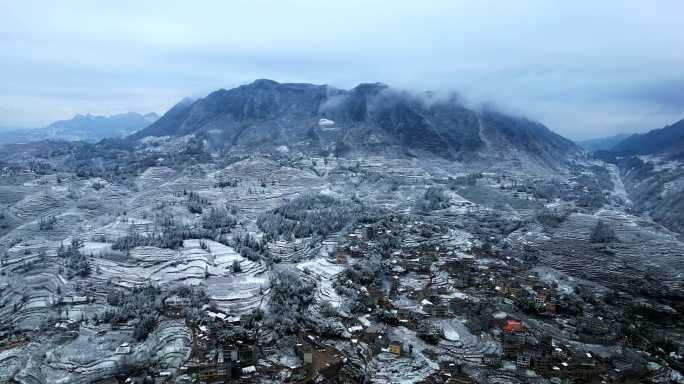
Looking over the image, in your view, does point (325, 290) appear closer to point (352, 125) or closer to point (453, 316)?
point (453, 316)

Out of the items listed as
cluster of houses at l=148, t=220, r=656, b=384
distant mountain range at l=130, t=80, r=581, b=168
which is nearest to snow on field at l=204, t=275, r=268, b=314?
cluster of houses at l=148, t=220, r=656, b=384

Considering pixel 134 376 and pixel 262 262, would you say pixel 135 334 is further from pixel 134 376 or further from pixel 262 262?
pixel 262 262

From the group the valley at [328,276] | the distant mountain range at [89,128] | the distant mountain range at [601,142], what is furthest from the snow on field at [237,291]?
the distant mountain range at [601,142]

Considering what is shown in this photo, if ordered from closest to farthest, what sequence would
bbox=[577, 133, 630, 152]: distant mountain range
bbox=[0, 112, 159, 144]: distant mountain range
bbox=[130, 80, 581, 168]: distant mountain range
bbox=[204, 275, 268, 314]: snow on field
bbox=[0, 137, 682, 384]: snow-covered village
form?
bbox=[0, 137, 682, 384]: snow-covered village, bbox=[204, 275, 268, 314]: snow on field, bbox=[130, 80, 581, 168]: distant mountain range, bbox=[0, 112, 159, 144]: distant mountain range, bbox=[577, 133, 630, 152]: distant mountain range

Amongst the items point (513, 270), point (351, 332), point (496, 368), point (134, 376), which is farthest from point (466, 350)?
point (134, 376)

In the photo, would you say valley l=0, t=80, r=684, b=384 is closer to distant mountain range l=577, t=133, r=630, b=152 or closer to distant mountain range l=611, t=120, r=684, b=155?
distant mountain range l=611, t=120, r=684, b=155

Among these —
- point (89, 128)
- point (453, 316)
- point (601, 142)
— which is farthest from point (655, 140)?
point (89, 128)
